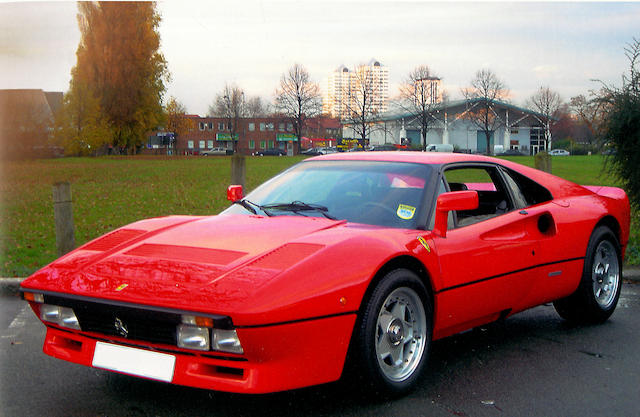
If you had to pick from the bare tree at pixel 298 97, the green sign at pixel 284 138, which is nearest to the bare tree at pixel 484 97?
the bare tree at pixel 298 97

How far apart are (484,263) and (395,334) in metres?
0.91

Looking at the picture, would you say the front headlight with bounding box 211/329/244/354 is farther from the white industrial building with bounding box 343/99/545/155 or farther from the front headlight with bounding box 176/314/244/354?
the white industrial building with bounding box 343/99/545/155

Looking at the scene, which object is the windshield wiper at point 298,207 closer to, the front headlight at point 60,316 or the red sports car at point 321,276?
the red sports car at point 321,276

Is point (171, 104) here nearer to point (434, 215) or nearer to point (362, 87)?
point (362, 87)

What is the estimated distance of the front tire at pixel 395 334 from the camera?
3240mm

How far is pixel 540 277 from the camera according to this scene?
4543 millimetres

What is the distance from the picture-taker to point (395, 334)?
3.49 m

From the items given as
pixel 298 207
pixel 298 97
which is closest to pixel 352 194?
pixel 298 207

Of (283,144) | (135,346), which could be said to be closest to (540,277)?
(135,346)

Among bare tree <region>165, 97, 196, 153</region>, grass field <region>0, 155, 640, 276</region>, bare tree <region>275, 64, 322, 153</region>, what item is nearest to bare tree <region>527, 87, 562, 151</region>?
bare tree <region>275, 64, 322, 153</region>

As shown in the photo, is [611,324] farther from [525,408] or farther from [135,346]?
[135,346]

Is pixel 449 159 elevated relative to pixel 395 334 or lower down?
elevated

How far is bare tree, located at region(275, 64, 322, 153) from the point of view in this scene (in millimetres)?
77688

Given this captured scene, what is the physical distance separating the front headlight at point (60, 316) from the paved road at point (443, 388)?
1.42 ft
